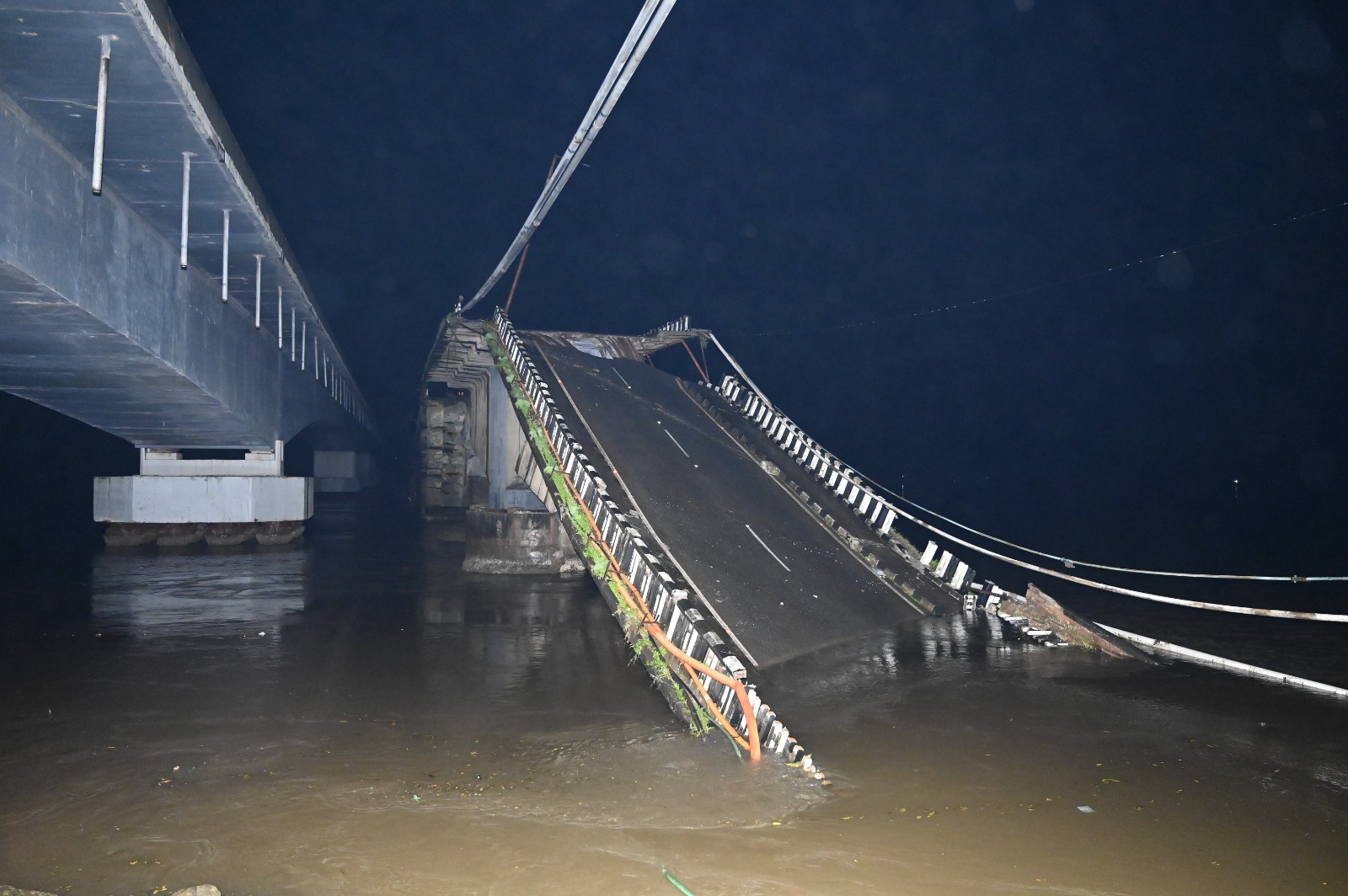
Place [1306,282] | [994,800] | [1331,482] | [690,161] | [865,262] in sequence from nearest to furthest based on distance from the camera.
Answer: [994,800], [1306,282], [1331,482], [865,262], [690,161]

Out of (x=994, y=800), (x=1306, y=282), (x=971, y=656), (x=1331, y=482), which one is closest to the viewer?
(x=994, y=800)

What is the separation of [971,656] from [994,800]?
6.55 m

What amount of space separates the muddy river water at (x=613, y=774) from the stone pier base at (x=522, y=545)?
25.1 feet

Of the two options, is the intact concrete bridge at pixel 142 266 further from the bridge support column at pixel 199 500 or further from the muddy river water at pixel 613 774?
the muddy river water at pixel 613 774

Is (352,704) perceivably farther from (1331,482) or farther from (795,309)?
(795,309)

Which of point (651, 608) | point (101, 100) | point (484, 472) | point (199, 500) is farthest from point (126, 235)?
point (484, 472)

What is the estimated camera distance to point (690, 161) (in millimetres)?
82438

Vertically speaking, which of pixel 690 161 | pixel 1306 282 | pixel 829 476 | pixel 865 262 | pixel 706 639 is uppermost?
pixel 690 161

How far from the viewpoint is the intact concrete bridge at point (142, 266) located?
1073cm

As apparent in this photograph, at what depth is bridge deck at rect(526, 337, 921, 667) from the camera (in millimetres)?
15008

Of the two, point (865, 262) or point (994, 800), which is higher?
point (865, 262)

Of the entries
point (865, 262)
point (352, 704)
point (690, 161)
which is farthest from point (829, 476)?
point (690, 161)

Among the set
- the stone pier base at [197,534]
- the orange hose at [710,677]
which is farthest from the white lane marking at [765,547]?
the stone pier base at [197,534]

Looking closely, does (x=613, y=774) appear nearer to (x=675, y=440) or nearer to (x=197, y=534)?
(x=675, y=440)
